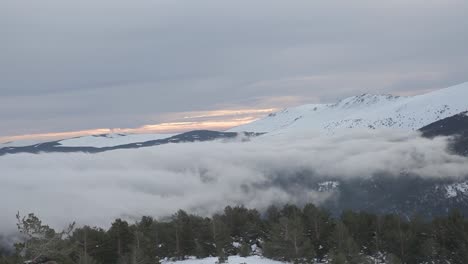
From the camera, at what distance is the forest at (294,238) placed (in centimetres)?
5916

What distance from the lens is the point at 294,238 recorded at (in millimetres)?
57438

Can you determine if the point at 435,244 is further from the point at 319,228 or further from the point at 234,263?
the point at 234,263

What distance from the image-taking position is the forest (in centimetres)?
5916

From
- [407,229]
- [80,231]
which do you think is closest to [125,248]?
[80,231]

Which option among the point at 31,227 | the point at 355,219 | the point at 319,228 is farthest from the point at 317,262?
the point at 31,227

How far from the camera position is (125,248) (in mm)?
62812

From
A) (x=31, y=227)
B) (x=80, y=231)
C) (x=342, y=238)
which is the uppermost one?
(x=31, y=227)

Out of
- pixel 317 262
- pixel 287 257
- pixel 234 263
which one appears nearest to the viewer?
pixel 234 263

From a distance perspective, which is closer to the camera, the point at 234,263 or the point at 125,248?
the point at 234,263

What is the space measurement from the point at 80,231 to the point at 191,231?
17727 millimetres

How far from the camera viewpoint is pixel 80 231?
59188mm

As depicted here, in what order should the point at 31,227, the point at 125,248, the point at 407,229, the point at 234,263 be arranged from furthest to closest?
the point at 407,229
the point at 125,248
the point at 234,263
the point at 31,227

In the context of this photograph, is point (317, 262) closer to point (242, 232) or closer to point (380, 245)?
point (380, 245)

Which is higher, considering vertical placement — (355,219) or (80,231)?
(80,231)
